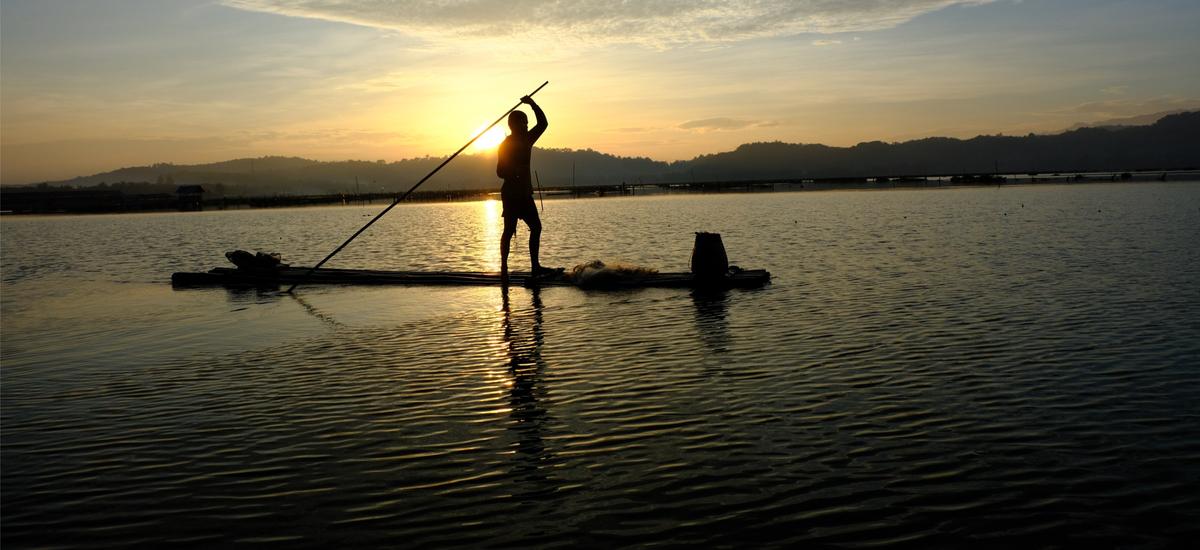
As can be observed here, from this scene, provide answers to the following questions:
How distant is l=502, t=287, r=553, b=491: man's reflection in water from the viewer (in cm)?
648

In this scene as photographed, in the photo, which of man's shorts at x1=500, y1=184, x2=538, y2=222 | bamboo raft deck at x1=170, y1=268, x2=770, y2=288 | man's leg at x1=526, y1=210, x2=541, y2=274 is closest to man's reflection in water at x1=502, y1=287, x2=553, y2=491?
man's shorts at x1=500, y1=184, x2=538, y2=222

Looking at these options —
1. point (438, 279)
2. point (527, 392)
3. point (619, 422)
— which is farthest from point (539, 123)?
point (619, 422)

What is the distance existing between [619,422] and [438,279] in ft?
43.9

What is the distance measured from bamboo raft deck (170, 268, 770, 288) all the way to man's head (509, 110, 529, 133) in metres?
3.44

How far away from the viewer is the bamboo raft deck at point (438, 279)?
1816cm

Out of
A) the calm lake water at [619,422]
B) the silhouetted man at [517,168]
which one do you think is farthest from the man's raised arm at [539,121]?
the calm lake water at [619,422]

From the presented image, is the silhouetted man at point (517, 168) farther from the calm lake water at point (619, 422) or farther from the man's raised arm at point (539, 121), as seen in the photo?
the calm lake water at point (619, 422)

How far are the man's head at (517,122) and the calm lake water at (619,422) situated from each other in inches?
145

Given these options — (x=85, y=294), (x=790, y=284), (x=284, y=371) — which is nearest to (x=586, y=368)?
(x=284, y=371)

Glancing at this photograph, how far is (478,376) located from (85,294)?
16.2 meters

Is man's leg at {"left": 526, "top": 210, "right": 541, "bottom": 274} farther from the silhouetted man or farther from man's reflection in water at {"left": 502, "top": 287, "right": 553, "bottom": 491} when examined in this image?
man's reflection in water at {"left": 502, "top": 287, "right": 553, "bottom": 491}

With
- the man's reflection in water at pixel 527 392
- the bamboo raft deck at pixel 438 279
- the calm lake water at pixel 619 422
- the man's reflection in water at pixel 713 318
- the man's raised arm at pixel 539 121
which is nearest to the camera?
the calm lake water at pixel 619 422

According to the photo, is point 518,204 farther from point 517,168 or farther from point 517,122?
point 517,122

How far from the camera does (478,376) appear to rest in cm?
981
